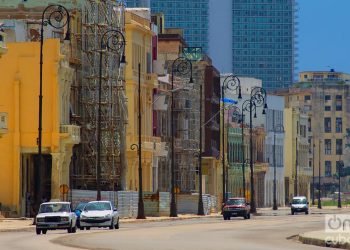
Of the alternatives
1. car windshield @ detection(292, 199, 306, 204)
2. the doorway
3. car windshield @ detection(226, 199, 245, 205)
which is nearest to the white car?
the doorway

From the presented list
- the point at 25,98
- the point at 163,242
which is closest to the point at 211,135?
the point at 25,98

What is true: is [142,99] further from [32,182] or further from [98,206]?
[98,206]

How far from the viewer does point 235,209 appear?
103500 mm

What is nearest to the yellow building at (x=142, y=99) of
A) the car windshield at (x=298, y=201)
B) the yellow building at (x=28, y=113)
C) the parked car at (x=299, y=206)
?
the parked car at (x=299, y=206)

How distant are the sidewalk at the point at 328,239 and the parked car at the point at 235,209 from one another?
4748cm

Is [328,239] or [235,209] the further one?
[235,209]

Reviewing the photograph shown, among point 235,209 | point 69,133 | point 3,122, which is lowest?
point 235,209

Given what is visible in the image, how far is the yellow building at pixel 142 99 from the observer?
116938 mm

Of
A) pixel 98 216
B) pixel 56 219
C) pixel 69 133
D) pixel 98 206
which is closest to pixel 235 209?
pixel 69 133

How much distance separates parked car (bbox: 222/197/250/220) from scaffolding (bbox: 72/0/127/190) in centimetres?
1023

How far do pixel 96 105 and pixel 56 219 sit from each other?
41.1m

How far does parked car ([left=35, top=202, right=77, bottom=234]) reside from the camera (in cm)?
6688

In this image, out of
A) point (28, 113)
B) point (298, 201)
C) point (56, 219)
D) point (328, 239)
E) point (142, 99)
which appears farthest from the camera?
point (298, 201)

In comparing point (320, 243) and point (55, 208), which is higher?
point (55, 208)
